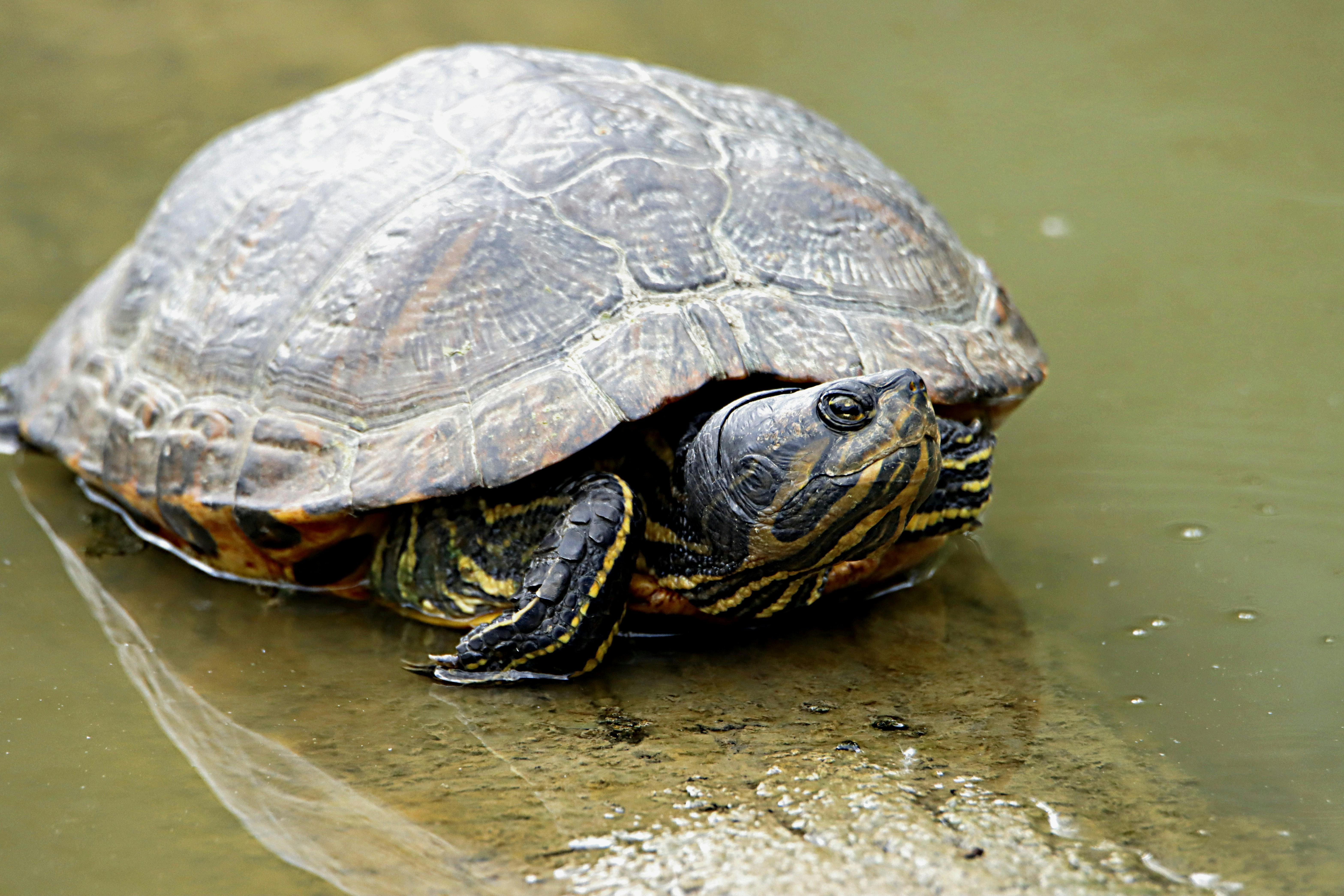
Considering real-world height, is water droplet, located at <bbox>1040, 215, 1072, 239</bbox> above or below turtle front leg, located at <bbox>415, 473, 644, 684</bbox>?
above

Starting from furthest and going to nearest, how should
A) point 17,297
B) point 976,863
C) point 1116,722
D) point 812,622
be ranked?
point 17,297
point 812,622
point 1116,722
point 976,863

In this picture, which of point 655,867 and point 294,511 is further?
point 294,511

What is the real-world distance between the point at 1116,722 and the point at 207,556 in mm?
3305

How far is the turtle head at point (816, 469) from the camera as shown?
336 centimetres

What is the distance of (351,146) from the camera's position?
185 inches

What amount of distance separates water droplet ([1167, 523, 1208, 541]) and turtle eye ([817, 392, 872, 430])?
1988mm

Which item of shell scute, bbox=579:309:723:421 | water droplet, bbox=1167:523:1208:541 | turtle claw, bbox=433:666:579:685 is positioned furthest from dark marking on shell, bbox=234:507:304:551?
water droplet, bbox=1167:523:1208:541

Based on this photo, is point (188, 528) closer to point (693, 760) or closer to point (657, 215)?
point (657, 215)

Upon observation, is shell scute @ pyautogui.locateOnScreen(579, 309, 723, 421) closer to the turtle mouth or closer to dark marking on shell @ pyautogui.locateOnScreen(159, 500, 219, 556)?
the turtle mouth

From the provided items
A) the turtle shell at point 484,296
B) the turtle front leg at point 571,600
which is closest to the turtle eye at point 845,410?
the turtle shell at point 484,296

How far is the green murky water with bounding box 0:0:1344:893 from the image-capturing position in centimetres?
303

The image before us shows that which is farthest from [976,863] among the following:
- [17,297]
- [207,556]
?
[17,297]

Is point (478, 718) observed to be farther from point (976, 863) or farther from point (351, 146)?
point (351, 146)

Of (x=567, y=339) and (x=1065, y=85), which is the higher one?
(x=1065, y=85)
